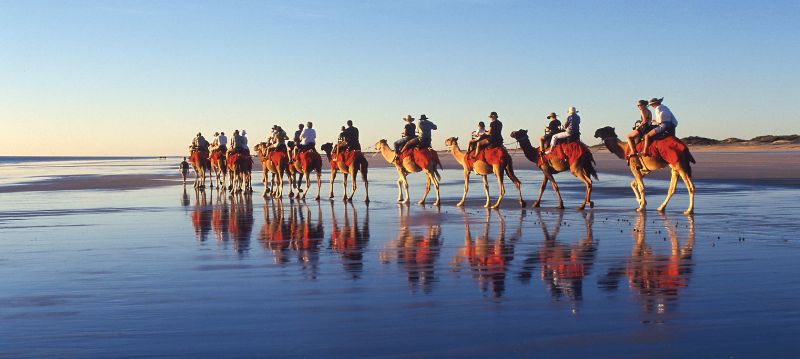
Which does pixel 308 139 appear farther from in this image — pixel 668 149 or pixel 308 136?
pixel 668 149

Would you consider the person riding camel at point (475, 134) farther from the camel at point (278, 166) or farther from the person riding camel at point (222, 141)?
the person riding camel at point (222, 141)

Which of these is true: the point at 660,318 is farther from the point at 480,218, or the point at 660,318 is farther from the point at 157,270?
the point at 480,218

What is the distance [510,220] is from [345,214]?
4.09 metres

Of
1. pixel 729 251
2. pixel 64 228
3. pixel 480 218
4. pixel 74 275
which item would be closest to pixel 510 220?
pixel 480 218

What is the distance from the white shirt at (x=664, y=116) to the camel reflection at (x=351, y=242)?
6.07 meters

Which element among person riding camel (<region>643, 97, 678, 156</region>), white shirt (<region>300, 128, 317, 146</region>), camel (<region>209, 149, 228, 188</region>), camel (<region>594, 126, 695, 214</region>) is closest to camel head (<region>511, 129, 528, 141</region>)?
camel (<region>594, 126, 695, 214</region>)

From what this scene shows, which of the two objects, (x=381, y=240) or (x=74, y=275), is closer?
(x=74, y=275)

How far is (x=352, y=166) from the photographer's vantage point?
26953 millimetres

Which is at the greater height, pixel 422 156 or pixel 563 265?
pixel 422 156

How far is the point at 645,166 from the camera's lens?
20344mm

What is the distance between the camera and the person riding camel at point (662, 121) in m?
19.3

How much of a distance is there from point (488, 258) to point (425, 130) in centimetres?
1330

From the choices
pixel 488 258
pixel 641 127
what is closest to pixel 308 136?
pixel 641 127

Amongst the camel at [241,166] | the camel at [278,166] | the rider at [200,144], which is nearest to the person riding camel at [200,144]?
the rider at [200,144]
